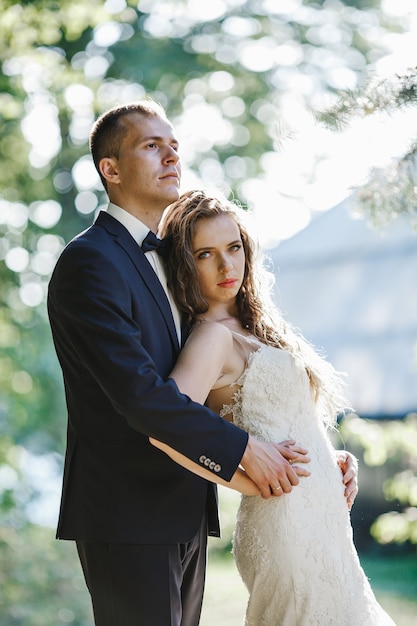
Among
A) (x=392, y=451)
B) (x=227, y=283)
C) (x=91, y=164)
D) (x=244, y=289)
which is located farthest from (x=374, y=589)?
(x=227, y=283)

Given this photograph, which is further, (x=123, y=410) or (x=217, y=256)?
(x=217, y=256)

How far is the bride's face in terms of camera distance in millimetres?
2293

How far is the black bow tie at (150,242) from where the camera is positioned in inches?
87.6

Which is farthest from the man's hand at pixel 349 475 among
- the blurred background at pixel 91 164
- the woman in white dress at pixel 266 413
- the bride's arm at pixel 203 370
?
the blurred background at pixel 91 164

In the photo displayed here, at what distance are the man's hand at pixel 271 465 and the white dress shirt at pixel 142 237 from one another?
37cm

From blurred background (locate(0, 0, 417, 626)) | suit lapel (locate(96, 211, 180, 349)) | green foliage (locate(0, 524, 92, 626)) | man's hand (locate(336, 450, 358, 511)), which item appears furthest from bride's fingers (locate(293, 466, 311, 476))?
green foliage (locate(0, 524, 92, 626))

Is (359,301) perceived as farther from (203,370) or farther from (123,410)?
(123,410)

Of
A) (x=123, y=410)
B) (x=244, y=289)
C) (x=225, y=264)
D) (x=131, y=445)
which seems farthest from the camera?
(x=244, y=289)

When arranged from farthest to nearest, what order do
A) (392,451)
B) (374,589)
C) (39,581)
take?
(39,581), (374,589), (392,451)

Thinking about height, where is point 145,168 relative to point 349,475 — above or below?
above

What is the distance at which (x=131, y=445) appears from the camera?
6.80 ft

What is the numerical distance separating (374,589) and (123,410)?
4715mm

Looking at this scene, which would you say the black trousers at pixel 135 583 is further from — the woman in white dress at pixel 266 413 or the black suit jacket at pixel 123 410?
the woman in white dress at pixel 266 413

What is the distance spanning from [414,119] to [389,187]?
0.20 metres
